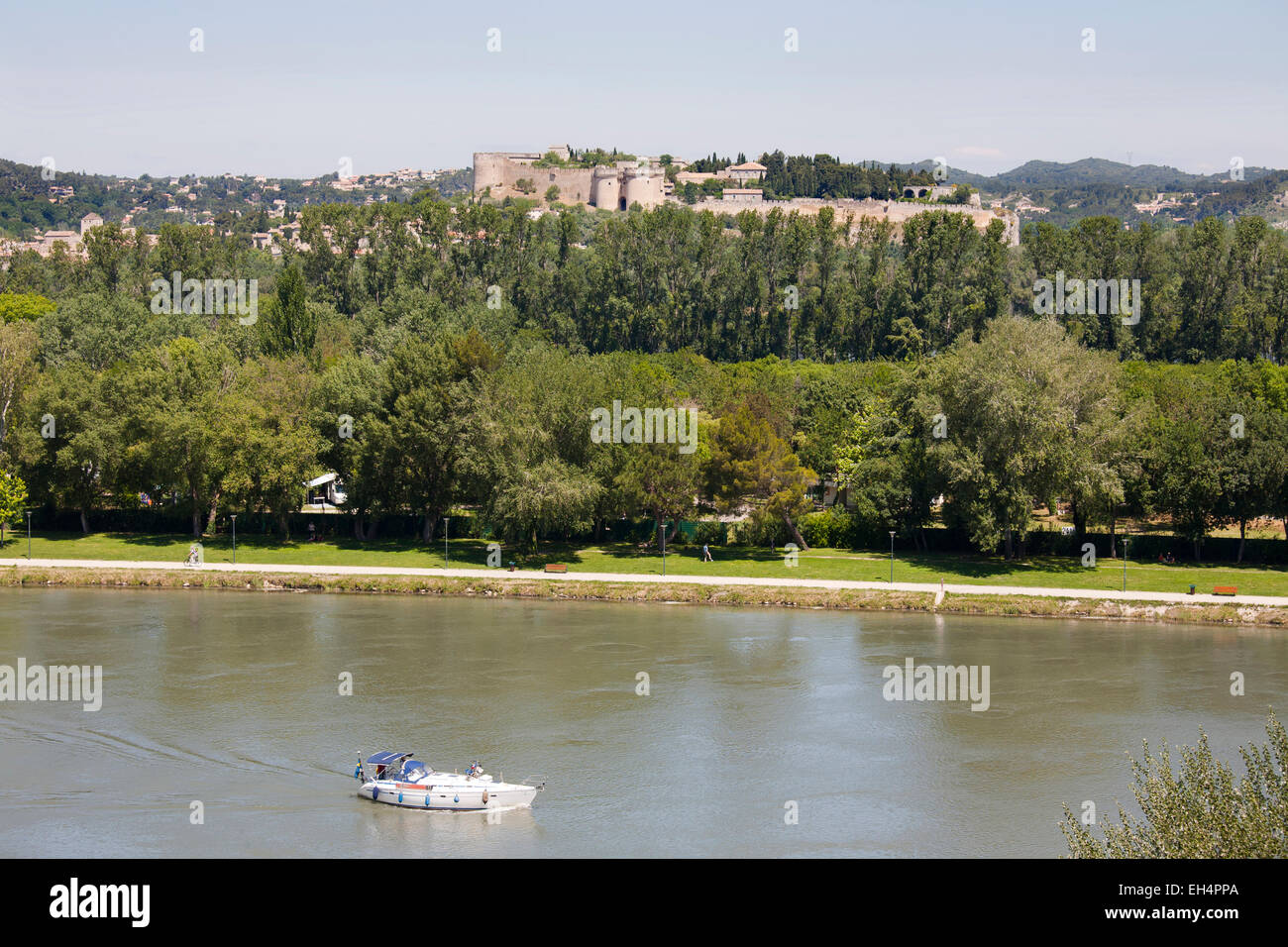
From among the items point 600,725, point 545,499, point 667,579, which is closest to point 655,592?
point 667,579

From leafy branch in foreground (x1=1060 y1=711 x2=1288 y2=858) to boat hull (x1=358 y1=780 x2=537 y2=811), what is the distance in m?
11.3

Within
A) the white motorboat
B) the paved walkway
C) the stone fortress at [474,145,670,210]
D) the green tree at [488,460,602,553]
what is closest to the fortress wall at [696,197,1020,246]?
the stone fortress at [474,145,670,210]

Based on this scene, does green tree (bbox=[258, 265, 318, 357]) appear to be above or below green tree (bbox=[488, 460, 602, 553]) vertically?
above

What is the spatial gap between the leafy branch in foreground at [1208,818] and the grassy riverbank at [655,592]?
26.4m

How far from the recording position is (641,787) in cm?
2420

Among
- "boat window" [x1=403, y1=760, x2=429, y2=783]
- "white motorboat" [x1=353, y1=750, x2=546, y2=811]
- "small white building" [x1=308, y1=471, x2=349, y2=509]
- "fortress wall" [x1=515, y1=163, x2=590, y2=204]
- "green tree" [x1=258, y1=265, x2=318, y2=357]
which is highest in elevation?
"fortress wall" [x1=515, y1=163, x2=590, y2=204]

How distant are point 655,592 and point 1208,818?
99.5 ft

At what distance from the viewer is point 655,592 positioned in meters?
43.9

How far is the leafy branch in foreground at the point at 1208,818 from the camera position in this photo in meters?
13.6

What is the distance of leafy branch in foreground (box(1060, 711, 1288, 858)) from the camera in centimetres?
1362

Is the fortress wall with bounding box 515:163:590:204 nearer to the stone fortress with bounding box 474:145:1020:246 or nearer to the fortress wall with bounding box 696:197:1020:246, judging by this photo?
the stone fortress with bounding box 474:145:1020:246

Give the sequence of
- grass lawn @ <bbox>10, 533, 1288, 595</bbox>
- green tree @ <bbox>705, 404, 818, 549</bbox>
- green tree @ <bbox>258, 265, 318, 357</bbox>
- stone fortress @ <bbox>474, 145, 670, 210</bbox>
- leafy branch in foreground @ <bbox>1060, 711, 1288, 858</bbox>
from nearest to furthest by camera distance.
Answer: leafy branch in foreground @ <bbox>1060, 711, 1288, 858</bbox> < grass lawn @ <bbox>10, 533, 1288, 595</bbox> < green tree @ <bbox>705, 404, 818, 549</bbox> < green tree @ <bbox>258, 265, 318, 357</bbox> < stone fortress @ <bbox>474, 145, 670, 210</bbox>

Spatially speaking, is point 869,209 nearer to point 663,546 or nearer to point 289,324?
point 289,324

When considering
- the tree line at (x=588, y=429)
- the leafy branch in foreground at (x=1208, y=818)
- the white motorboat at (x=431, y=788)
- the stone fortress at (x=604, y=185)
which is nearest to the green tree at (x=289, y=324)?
the tree line at (x=588, y=429)
